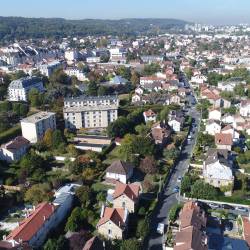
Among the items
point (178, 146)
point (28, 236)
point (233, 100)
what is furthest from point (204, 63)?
point (28, 236)

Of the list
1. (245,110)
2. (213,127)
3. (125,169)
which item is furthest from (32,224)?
(245,110)

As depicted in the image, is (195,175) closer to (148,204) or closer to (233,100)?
(148,204)

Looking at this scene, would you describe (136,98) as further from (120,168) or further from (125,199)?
(125,199)

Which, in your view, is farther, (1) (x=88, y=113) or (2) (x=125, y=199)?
(1) (x=88, y=113)

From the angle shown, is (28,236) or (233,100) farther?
(233,100)

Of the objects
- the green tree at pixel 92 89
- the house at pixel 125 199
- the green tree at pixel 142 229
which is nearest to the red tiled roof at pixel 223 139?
the house at pixel 125 199

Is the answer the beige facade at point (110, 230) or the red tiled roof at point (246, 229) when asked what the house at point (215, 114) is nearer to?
the red tiled roof at point (246, 229)

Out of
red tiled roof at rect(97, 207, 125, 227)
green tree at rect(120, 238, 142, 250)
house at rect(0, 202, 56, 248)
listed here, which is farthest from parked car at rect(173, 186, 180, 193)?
house at rect(0, 202, 56, 248)
